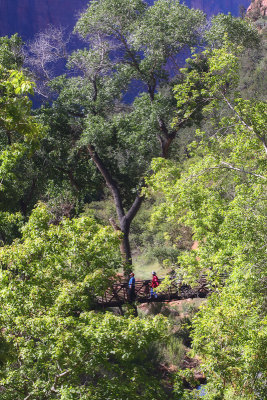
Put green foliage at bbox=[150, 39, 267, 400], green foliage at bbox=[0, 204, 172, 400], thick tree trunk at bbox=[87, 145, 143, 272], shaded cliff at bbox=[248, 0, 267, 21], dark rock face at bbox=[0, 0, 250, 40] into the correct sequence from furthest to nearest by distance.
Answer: shaded cliff at bbox=[248, 0, 267, 21], dark rock face at bbox=[0, 0, 250, 40], thick tree trunk at bbox=[87, 145, 143, 272], green foliage at bbox=[150, 39, 267, 400], green foliage at bbox=[0, 204, 172, 400]

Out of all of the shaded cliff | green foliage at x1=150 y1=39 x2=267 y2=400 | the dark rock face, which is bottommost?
green foliage at x1=150 y1=39 x2=267 y2=400

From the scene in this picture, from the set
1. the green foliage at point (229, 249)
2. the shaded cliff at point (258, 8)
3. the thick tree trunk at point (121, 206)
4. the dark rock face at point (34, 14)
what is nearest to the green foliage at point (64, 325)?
the green foliage at point (229, 249)

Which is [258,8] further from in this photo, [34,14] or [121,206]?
[121,206]

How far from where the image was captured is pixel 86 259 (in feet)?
27.6

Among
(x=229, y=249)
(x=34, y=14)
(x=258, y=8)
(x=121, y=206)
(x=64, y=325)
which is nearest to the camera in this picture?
(x=64, y=325)

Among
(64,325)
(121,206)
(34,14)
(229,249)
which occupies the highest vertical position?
(34,14)

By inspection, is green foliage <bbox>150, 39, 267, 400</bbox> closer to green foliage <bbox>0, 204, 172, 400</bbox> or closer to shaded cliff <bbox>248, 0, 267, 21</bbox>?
green foliage <bbox>0, 204, 172, 400</bbox>

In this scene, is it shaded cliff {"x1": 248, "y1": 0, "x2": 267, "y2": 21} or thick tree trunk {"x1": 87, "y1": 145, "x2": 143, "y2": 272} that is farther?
shaded cliff {"x1": 248, "y1": 0, "x2": 267, "y2": 21}

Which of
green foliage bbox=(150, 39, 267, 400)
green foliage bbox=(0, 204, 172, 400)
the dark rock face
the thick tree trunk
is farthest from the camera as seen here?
the dark rock face

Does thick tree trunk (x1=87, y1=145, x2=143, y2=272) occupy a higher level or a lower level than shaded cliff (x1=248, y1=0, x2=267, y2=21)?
lower

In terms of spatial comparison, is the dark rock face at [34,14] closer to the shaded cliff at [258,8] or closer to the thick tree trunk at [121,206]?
the shaded cliff at [258,8]

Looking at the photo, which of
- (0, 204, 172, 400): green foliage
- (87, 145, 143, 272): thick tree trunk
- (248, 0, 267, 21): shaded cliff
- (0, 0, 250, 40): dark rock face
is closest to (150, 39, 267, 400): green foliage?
(0, 204, 172, 400): green foliage

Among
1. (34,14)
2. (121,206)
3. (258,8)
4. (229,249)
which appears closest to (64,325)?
(229,249)

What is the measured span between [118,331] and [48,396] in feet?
5.16
